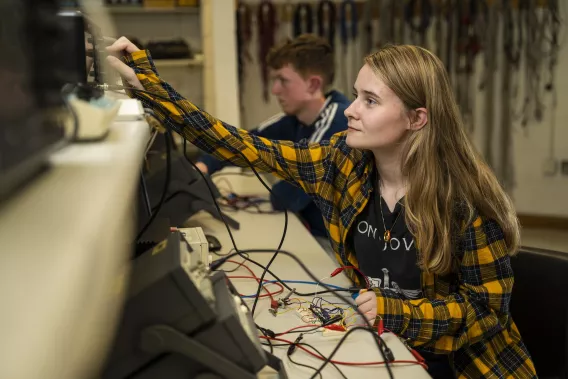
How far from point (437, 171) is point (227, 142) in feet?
1.65

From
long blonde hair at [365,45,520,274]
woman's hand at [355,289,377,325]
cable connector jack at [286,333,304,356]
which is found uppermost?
long blonde hair at [365,45,520,274]

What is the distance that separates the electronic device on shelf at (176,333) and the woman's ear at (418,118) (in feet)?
2.39

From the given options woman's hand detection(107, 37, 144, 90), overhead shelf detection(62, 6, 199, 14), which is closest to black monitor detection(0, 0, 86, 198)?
woman's hand detection(107, 37, 144, 90)

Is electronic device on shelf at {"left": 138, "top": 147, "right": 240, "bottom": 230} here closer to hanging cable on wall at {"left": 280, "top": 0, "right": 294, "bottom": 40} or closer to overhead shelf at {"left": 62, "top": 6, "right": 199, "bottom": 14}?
overhead shelf at {"left": 62, "top": 6, "right": 199, "bottom": 14}

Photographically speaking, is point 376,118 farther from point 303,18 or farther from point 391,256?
point 303,18

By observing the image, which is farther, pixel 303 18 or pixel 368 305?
pixel 303 18

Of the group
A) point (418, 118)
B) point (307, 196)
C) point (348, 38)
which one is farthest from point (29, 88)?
point (348, 38)

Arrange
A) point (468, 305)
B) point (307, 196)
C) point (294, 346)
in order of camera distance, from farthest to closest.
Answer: point (307, 196) < point (468, 305) < point (294, 346)

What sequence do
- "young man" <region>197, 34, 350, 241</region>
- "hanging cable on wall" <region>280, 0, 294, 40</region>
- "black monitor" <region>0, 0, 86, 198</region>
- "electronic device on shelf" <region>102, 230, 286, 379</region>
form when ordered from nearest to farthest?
"black monitor" <region>0, 0, 86, 198</region> < "electronic device on shelf" <region>102, 230, 286, 379</region> < "young man" <region>197, 34, 350, 241</region> < "hanging cable on wall" <region>280, 0, 294, 40</region>

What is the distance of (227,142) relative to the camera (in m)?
1.45

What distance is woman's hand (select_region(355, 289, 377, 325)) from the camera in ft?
3.81

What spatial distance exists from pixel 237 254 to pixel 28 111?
1.08 meters

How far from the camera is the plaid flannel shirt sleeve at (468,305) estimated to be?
3.89 feet

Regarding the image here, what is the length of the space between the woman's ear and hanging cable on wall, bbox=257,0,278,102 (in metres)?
2.61
